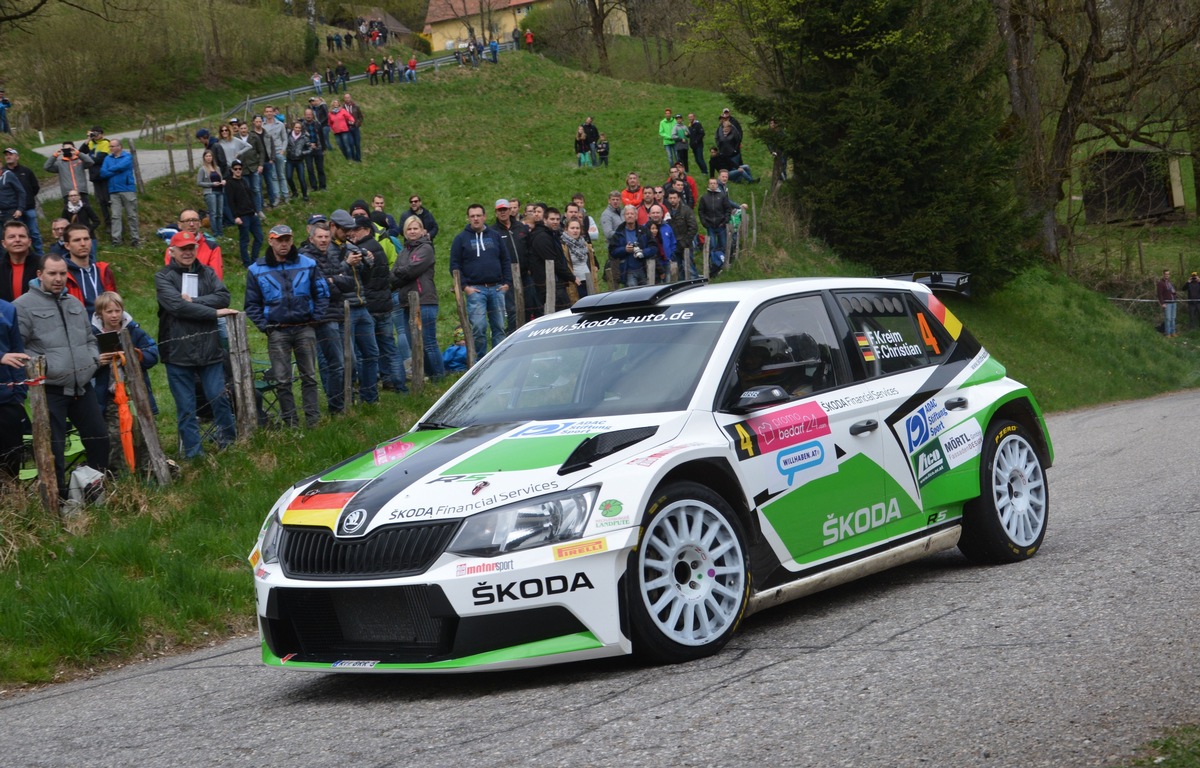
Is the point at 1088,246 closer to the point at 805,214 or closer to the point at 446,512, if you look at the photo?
the point at 805,214

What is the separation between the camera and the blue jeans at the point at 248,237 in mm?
24328

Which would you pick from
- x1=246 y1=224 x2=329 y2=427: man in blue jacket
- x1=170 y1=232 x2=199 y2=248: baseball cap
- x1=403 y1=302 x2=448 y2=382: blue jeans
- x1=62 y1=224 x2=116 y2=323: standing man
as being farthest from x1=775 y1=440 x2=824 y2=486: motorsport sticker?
x1=403 y1=302 x2=448 y2=382: blue jeans

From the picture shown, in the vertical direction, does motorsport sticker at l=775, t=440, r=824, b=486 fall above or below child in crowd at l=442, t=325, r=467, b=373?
below

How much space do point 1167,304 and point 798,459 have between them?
34.6m

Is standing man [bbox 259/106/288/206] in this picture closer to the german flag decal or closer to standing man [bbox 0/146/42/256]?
standing man [bbox 0/146/42/256]

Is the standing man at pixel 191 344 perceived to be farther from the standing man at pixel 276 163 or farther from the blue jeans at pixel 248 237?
the standing man at pixel 276 163

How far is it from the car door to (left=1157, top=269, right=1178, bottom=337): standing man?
33766 mm

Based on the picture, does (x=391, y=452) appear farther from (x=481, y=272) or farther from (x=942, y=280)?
(x=481, y=272)

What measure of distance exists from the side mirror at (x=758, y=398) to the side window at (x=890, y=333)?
104 cm

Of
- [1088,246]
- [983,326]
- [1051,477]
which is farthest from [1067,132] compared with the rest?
[1051,477]

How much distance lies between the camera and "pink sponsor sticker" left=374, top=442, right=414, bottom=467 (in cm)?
649

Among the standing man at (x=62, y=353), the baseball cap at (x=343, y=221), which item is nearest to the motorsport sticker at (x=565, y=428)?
the standing man at (x=62, y=353)

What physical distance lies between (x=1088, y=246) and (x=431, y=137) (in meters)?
22.4

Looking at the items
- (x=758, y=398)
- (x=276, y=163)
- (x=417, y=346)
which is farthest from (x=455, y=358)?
(x=276, y=163)
